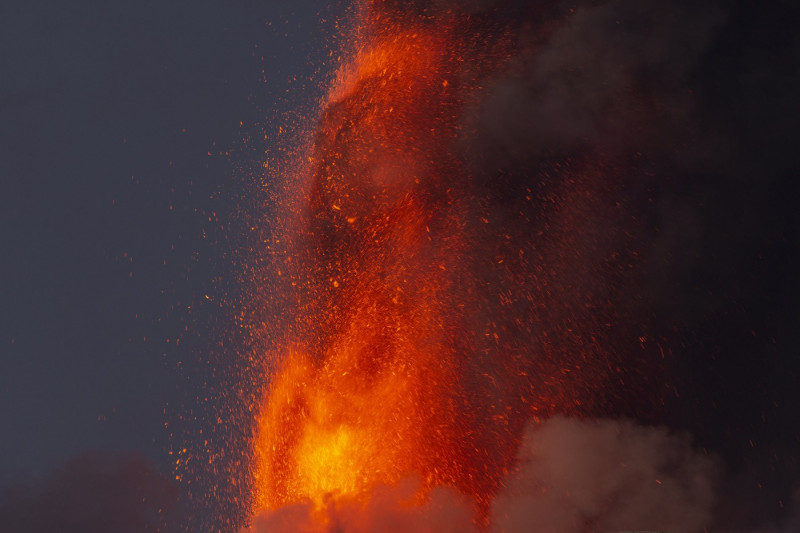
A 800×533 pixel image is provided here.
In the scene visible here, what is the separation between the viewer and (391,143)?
13.3 metres

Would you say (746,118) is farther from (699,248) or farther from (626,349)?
(626,349)

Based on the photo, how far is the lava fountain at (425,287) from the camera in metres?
11.9

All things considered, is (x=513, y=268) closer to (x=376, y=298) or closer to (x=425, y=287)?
(x=425, y=287)

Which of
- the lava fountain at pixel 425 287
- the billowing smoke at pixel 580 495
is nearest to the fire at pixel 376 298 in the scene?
the lava fountain at pixel 425 287

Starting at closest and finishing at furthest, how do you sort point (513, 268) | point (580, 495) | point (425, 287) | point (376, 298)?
point (580, 495)
point (513, 268)
point (425, 287)
point (376, 298)

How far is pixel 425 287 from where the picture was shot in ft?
42.0

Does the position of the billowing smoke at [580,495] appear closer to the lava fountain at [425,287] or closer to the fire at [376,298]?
the lava fountain at [425,287]

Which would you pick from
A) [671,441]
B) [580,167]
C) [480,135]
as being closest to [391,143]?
[480,135]

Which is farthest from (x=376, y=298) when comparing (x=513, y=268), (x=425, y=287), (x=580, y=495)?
(x=580, y=495)

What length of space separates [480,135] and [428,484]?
17.5ft

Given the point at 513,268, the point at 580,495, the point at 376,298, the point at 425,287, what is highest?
the point at 376,298

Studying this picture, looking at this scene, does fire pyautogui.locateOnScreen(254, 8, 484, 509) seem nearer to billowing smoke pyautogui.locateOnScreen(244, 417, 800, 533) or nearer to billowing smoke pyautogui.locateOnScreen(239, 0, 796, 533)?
billowing smoke pyautogui.locateOnScreen(239, 0, 796, 533)

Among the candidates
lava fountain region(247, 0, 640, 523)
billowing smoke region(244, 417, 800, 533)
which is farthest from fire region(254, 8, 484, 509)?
billowing smoke region(244, 417, 800, 533)

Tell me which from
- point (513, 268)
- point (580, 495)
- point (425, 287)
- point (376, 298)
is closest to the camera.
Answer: point (580, 495)
